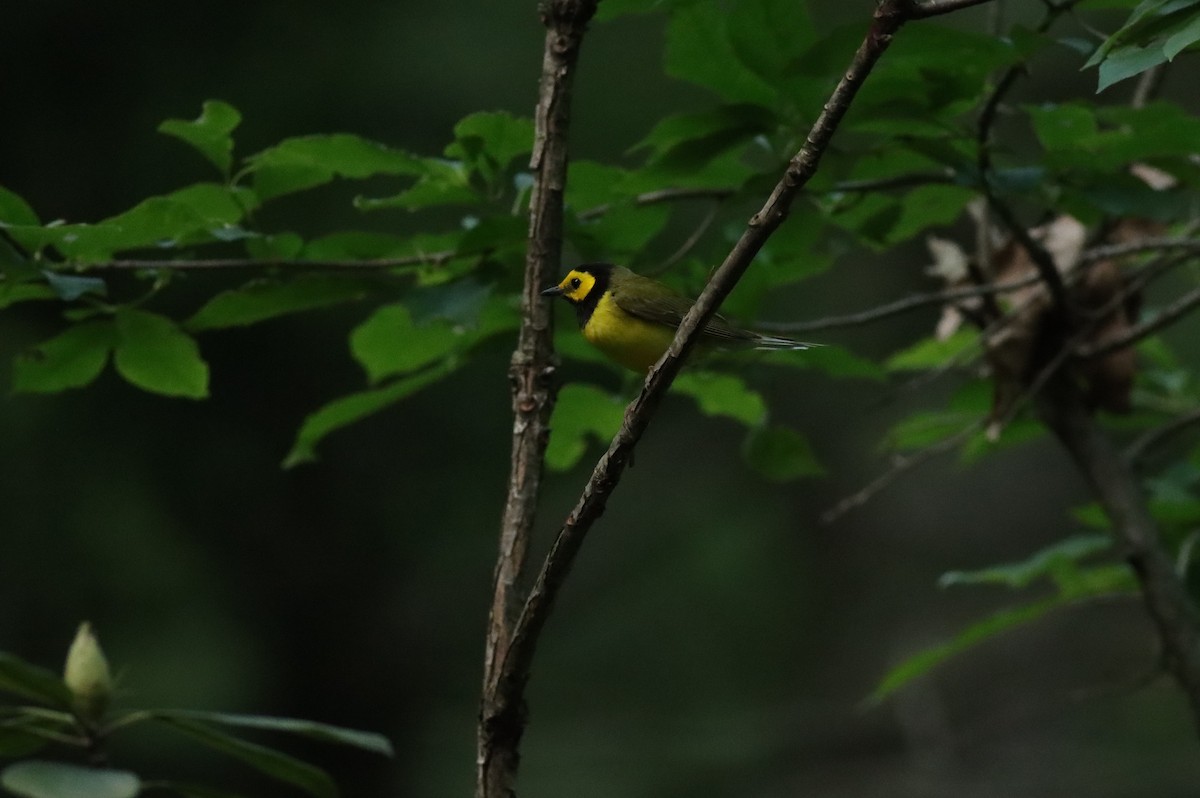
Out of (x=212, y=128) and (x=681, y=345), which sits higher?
(x=212, y=128)

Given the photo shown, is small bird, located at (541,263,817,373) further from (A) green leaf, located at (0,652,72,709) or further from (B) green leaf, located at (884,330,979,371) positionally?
(A) green leaf, located at (0,652,72,709)

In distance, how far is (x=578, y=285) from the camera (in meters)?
2.87

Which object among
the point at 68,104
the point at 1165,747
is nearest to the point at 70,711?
the point at 68,104

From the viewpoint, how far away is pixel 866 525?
7309mm

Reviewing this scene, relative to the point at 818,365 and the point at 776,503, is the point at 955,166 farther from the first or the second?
the point at 776,503

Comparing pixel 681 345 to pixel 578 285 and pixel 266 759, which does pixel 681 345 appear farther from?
pixel 578 285

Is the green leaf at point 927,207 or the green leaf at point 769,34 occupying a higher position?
the green leaf at point 927,207

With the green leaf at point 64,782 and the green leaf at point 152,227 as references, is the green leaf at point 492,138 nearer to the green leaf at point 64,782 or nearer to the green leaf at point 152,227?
the green leaf at point 152,227

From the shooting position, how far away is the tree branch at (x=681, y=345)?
1.29 m

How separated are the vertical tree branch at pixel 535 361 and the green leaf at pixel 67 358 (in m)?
0.78

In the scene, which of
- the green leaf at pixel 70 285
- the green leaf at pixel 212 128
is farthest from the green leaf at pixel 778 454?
the green leaf at pixel 70 285

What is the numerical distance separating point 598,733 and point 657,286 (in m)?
3.68

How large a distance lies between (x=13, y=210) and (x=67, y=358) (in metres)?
0.38

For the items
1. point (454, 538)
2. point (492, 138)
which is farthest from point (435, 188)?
point (454, 538)
